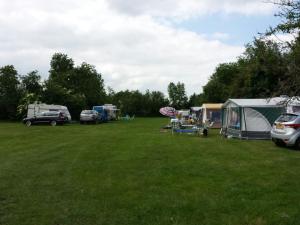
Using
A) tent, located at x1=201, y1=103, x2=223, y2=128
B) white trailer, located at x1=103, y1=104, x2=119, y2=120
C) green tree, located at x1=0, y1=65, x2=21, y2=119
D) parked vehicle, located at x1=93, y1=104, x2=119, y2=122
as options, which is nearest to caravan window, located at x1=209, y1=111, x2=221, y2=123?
tent, located at x1=201, y1=103, x2=223, y2=128

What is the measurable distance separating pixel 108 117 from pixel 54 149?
1398 inches

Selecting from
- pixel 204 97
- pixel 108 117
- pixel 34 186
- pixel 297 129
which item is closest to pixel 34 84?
pixel 108 117

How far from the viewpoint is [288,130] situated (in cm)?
1617

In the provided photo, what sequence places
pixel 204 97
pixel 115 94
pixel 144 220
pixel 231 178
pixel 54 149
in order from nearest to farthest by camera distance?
pixel 144 220 < pixel 231 178 < pixel 54 149 < pixel 204 97 < pixel 115 94

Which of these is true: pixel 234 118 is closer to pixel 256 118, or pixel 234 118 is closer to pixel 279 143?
pixel 256 118

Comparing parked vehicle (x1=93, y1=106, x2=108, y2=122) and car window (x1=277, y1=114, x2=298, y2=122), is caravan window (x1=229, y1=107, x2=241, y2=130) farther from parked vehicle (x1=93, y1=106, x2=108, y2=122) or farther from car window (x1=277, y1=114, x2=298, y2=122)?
parked vehicle (x1=93, y1=106, x2=108, y2=122)

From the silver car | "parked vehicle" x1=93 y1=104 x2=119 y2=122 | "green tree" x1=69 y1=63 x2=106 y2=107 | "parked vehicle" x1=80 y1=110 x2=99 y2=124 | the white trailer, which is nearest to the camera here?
the silver car

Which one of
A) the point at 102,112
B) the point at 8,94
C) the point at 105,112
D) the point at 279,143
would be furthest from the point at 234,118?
the point at 8,94

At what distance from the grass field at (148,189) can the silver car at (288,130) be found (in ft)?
9.28

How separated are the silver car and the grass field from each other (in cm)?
283

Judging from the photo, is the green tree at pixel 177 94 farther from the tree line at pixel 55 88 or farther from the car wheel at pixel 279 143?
the car wheel at pixel 279 143

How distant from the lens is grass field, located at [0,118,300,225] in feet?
19.7

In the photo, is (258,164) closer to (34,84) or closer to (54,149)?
(54,149)

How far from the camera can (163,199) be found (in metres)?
7.06
